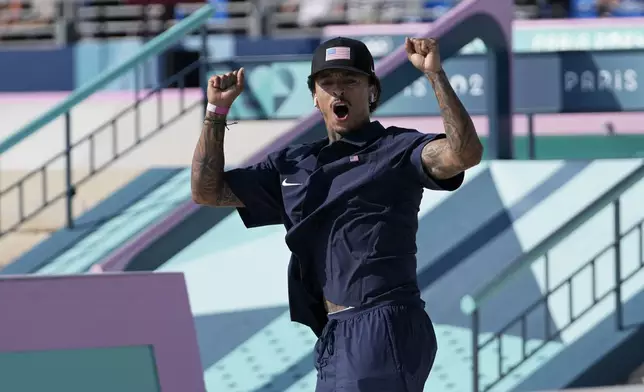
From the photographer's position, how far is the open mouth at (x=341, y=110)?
12.1 feet

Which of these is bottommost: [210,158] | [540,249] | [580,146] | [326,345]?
[580,146]

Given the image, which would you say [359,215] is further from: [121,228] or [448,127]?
[121,228]

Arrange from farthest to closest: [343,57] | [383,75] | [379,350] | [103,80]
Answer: [103,80] < [383,75] < [343,57] < [379,350]

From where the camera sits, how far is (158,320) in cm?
513

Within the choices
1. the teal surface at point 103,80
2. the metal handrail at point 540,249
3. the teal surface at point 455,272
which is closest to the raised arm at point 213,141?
the metal handrail at point 540,249

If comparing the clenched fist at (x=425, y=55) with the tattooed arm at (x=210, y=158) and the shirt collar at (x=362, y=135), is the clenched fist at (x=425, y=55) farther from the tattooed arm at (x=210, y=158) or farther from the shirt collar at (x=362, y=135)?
the tattooed arm at (x=210, y=158)

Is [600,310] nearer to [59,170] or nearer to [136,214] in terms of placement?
[136,214]

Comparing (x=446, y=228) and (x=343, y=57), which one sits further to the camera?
(x=446, y=228)

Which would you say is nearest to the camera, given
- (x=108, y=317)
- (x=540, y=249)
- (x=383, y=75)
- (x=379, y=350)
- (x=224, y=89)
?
(x=379, y=350)

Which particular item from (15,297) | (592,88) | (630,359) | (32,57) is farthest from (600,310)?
(32,57)

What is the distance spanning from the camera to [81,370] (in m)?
4.88

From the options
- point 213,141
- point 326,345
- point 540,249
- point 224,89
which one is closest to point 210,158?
point 213,141

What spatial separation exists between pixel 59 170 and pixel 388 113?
2.60 meters

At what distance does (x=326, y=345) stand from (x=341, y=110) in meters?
0.66
